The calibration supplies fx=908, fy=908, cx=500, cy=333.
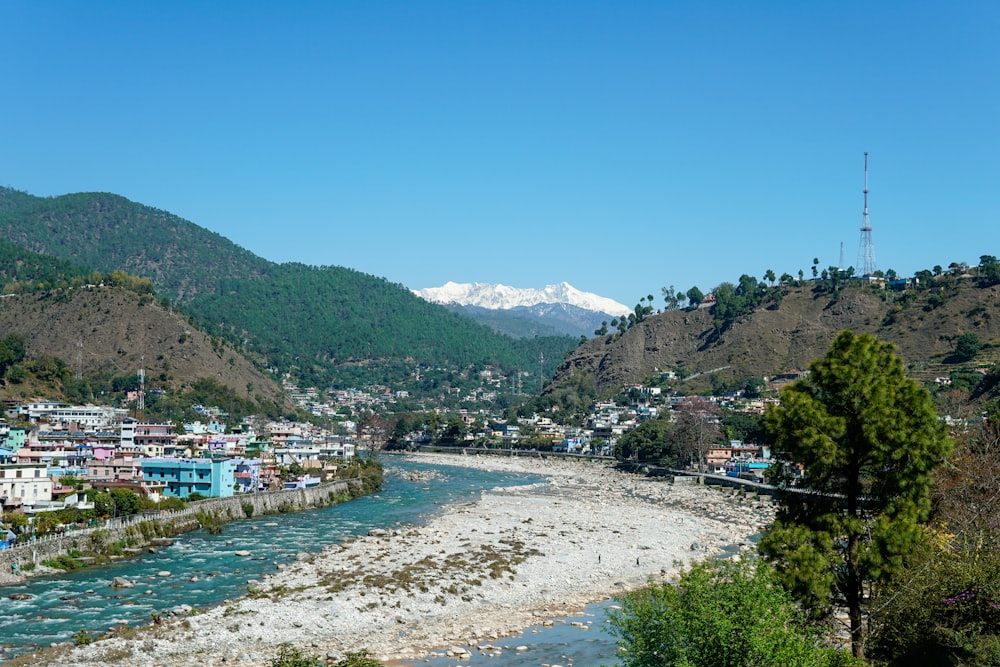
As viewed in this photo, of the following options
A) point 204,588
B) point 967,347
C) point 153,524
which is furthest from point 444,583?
point 967,347

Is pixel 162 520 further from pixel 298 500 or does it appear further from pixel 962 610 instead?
pixel 962 610

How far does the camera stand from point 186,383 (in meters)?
117

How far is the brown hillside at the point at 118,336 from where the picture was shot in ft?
393

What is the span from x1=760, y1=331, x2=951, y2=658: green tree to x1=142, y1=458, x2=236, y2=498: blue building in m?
43.7

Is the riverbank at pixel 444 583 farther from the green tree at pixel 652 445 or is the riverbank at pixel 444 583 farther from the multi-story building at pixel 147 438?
the green tree at pixel 652 445

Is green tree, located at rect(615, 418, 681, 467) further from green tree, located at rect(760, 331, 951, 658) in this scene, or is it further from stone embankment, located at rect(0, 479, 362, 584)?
green tree, located at rect(760, 331, 951, 658)

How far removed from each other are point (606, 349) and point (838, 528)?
156 metres

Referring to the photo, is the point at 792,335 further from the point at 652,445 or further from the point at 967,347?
the point at 652,445

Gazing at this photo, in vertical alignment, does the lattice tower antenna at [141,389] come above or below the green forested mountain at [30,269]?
below

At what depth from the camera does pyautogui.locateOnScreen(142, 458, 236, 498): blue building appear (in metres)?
54.4

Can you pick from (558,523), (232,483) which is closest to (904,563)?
(558,523)

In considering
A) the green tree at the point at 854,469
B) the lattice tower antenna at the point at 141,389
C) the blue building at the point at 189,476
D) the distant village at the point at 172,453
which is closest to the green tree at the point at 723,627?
the green tree at the point at 854,469

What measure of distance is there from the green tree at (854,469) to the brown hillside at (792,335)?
91822 mm

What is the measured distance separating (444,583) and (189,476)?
25.9 metres
